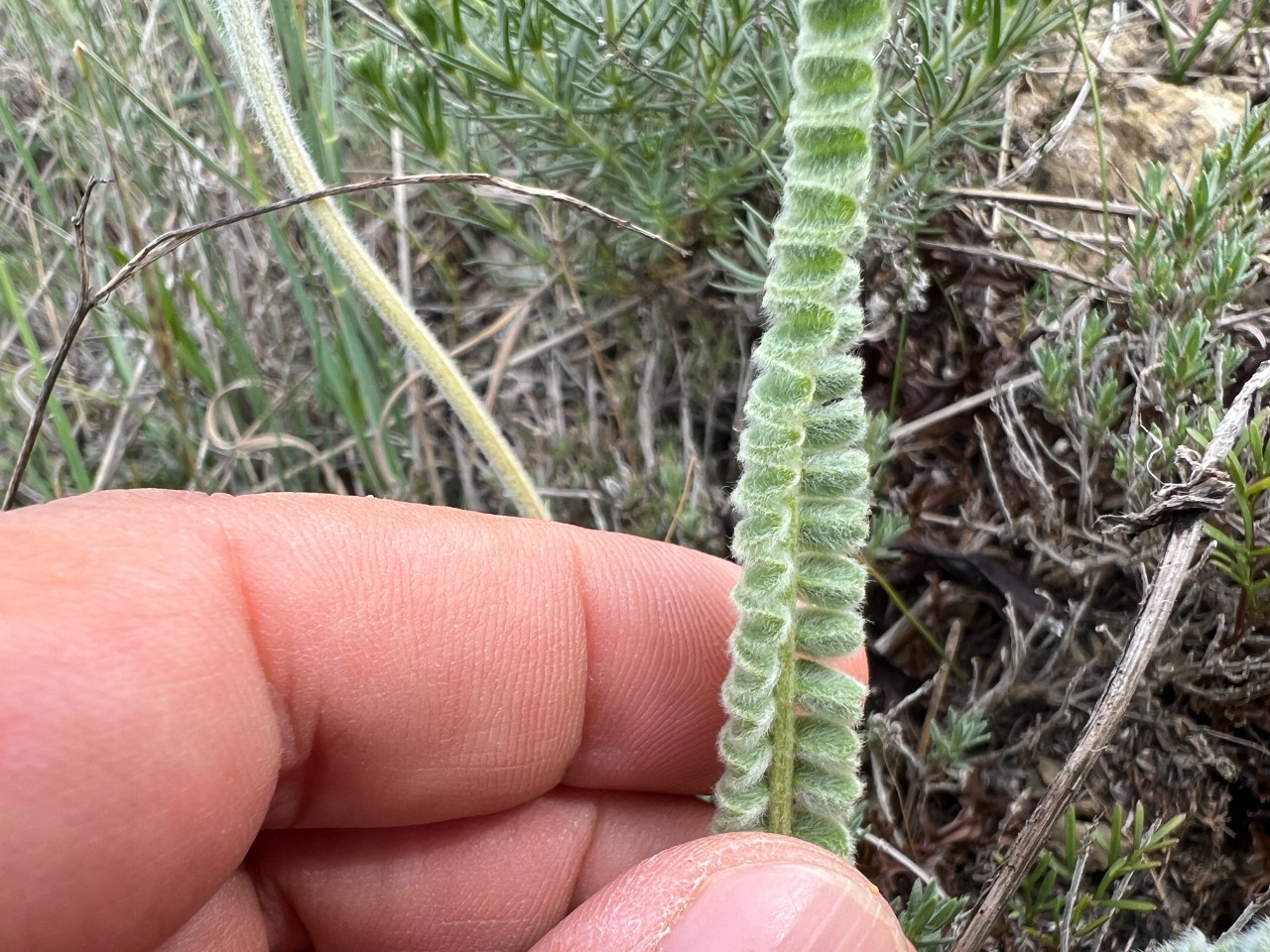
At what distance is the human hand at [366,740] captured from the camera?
1.42 metres

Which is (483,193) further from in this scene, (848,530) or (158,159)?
(848,530)

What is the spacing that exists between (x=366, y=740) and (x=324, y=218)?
113 centimetres

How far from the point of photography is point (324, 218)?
2020mm

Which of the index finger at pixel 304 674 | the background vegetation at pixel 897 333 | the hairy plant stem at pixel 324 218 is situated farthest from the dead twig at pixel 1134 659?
the hairy plant stem at pixel 324 218

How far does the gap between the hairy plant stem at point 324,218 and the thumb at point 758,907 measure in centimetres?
109

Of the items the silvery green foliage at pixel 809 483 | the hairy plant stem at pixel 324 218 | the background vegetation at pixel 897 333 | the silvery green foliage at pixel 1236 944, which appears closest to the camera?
the silvery green foliage at pixel 809 483

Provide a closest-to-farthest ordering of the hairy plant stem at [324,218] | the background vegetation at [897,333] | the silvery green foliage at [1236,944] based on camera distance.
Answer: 1. the silvery green foliage at [1236,944]
2. the hairy plant stem at [324,218]
3. the background vegetation at [897,333]

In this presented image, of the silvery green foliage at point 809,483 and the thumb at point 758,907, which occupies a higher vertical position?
the silvery green foliage at point 809,483

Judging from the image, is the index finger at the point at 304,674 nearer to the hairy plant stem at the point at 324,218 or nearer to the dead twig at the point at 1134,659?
the hairy plant stem at the point at 324,218

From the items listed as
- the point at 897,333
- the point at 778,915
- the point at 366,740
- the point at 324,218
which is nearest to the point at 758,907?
the point at 778,915

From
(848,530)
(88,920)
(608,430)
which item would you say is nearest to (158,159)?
(608,430)

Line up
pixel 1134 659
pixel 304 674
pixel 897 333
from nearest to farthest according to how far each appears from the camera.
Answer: pixel 1134 659, pixel 304 674, pixel 897 333

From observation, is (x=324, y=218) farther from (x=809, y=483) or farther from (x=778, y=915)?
(x=778, y=915)

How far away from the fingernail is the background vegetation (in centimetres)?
35
